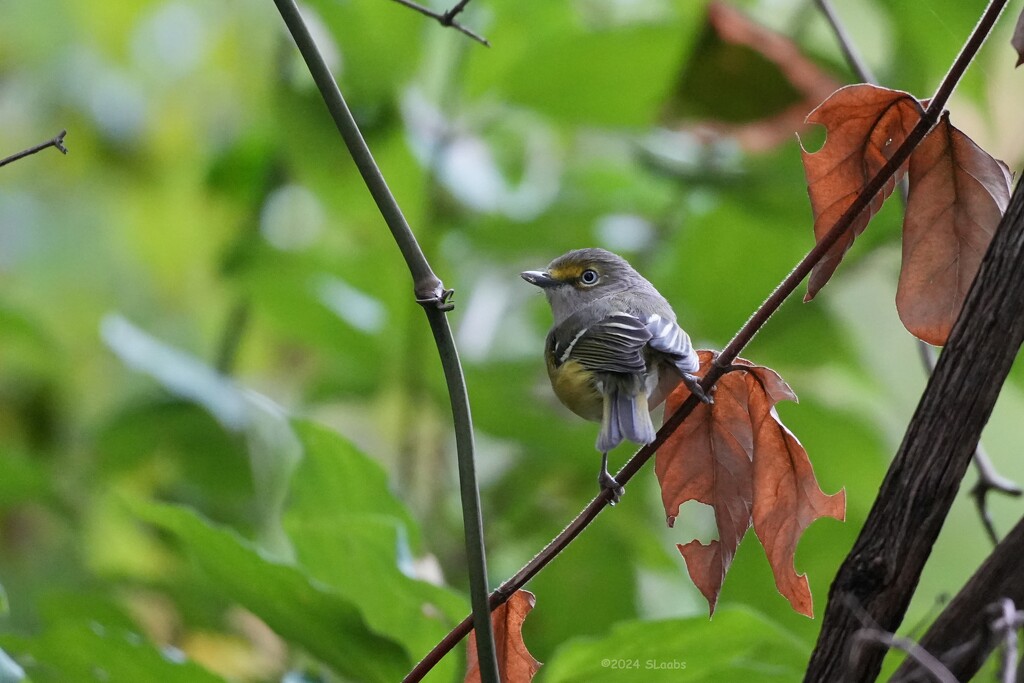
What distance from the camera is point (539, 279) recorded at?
97 centimetres

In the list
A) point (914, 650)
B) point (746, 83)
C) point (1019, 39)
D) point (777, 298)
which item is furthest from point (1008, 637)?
point (746, 83)

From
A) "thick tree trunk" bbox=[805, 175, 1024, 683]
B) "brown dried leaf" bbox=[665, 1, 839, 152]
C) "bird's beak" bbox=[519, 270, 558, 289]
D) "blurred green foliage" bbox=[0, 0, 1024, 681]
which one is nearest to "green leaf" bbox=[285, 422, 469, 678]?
"blurred green foliage" bbox=[0, 0, 1024, 681]

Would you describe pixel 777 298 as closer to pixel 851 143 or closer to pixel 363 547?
pixel 851 143

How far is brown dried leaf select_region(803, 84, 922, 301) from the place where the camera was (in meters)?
0.59

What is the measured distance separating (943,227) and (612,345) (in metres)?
0.27

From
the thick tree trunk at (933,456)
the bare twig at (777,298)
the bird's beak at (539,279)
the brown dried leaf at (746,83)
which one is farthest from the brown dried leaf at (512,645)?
the brown dried leaf at (746,83)

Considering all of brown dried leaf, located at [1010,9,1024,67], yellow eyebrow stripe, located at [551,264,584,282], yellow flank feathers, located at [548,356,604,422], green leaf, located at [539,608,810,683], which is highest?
yellow eyebrow stripe, located at [551,264,584,282]

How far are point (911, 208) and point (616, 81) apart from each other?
0.77m

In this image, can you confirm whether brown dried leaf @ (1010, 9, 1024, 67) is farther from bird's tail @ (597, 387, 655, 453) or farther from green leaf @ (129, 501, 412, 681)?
green leaf @ (129, 501, 412, 681)

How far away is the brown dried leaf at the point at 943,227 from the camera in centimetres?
60

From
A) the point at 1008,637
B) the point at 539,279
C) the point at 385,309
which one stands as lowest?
the point at 1008,637

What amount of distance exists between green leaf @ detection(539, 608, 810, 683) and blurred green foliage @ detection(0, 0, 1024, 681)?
0.18ft

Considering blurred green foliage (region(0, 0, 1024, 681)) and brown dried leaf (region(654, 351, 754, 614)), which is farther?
blurred green foliage (region(0, 0, 1024, 681))


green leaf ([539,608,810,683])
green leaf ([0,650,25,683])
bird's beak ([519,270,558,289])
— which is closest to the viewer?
green leaf ([0,650,25,683])
